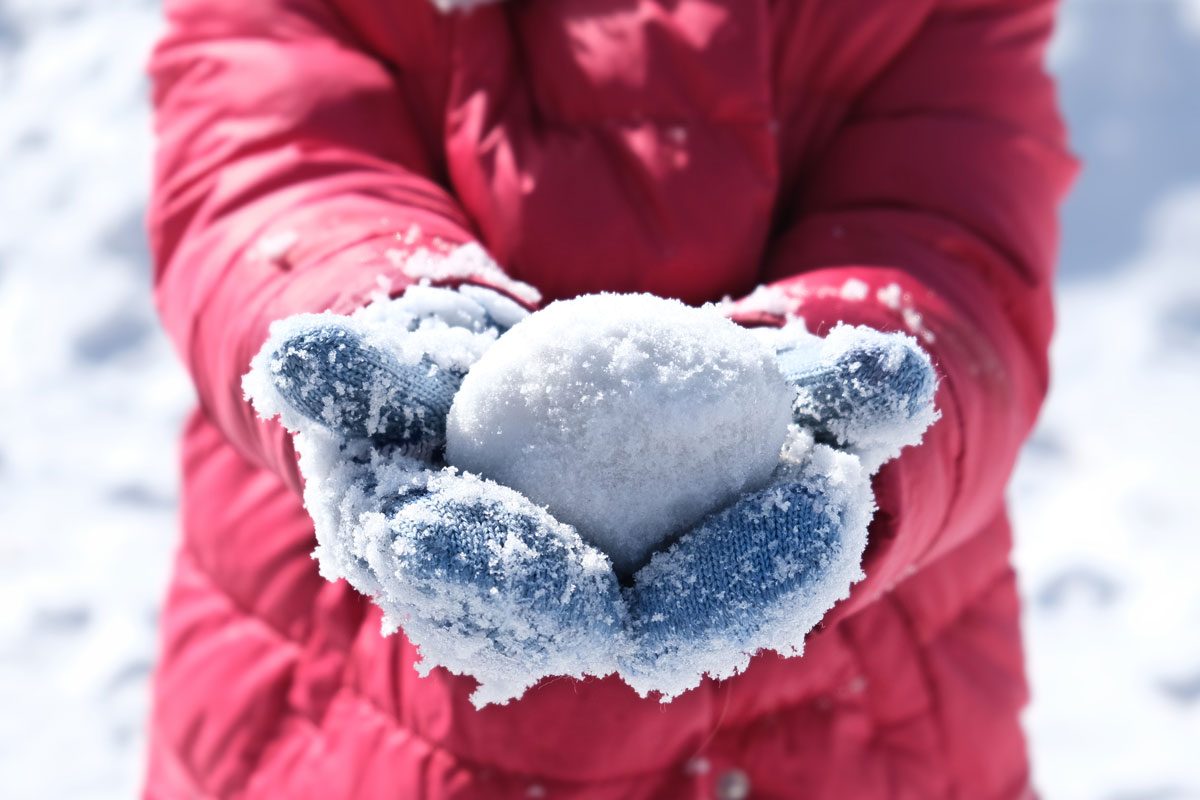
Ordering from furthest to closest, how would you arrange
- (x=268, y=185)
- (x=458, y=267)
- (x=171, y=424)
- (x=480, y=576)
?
(x=171, y=424) < (x=268, y=185) < (x=458, y=267) < (x=480, y=576)

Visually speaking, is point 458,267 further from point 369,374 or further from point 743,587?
point 743,587

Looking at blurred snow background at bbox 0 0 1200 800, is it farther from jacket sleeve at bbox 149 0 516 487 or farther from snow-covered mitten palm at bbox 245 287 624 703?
snow-covered mitten palm at bbox 245 287 624 703

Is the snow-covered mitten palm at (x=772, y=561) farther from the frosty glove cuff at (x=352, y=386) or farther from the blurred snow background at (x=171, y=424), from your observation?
the blurred snow background at (x=171, y=424)

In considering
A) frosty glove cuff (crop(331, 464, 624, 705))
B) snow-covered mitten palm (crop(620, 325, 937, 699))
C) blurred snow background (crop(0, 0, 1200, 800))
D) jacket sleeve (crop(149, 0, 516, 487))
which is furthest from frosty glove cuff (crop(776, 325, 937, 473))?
blurred snow background (crop(0, 0, 1200, 800))

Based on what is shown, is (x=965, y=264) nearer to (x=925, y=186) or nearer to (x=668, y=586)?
(x=925, y=186)

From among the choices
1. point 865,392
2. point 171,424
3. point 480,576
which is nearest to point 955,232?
point 865,392

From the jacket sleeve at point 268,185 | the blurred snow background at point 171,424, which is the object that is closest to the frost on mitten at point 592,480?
the jacket sleeve at point 268,185

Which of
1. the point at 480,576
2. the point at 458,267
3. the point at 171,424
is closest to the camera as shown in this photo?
the point at 480,576
